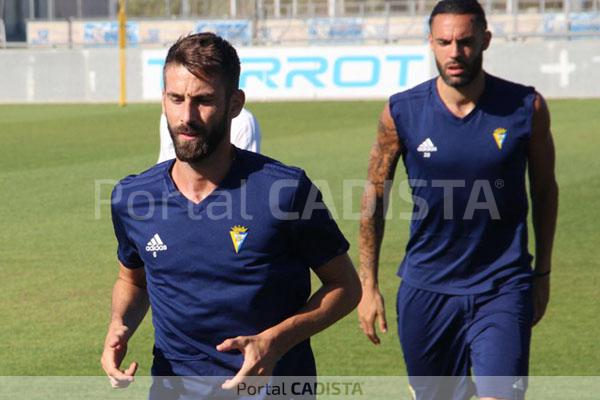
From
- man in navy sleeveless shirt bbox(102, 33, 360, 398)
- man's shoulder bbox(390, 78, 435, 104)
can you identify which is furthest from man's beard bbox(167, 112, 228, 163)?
man's shoulder bbox(390, 78, 435, 104)

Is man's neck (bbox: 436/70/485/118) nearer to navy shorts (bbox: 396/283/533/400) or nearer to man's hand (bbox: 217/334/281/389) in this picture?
navy shorts (bbox: 396/283/533/400)

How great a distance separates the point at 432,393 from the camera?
613cm

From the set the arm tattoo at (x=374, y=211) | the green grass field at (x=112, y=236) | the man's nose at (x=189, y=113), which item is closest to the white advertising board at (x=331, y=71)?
the green grass field at (x=112, y=236)

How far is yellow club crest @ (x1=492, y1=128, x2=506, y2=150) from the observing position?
5.89 metres

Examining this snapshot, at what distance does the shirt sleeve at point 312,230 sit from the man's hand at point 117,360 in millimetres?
669

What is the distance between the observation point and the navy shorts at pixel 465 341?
222 inches

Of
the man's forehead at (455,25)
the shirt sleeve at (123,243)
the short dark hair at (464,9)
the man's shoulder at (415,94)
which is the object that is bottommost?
the shirt sleeve at (123,243)

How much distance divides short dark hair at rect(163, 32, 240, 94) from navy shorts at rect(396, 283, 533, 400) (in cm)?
211

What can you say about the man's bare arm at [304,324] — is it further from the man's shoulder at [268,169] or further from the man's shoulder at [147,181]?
the man's shoulder at [147,181]

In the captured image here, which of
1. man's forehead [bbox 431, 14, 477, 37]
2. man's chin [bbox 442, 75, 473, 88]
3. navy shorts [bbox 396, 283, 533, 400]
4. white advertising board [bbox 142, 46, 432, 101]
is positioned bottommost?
white advertising board [bbox 142, 46, 432, 101]

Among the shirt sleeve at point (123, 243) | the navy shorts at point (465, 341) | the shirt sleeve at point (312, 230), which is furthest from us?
A: the navy shorts at point (465, 341)

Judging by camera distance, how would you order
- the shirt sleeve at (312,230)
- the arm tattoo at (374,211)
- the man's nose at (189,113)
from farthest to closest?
the arm tattoo at (374,211) → the shirt sleeve at (312,230) → the man's nose at (189,113)

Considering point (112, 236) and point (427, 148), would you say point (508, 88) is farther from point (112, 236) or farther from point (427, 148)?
point (112, 236)

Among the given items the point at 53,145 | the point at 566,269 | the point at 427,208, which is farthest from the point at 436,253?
the point at 53,145
